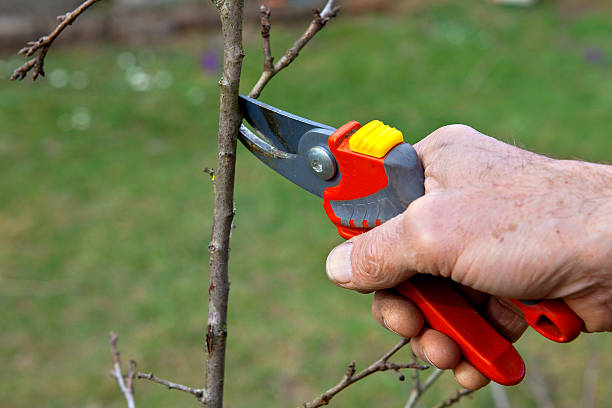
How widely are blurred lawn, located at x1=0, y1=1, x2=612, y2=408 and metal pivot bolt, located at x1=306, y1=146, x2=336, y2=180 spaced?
1834 mm

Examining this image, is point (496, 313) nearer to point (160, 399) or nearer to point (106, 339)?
point (160, 399)

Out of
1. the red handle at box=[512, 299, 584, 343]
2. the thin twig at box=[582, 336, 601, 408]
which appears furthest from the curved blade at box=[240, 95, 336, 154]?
the thin twig at box=[582, 336, 601, 408]

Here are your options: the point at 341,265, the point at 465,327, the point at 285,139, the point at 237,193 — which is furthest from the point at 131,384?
the point at 237,193

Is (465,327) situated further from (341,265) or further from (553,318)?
(341,265)

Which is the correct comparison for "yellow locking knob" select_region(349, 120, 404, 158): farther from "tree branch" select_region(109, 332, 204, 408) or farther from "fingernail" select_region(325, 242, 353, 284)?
"tree branch" select_region(109, 332, 204, 408)

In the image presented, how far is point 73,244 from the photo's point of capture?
382 centimetres

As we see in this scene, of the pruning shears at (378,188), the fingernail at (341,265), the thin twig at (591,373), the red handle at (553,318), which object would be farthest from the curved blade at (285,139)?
the thin twig at (591,373)

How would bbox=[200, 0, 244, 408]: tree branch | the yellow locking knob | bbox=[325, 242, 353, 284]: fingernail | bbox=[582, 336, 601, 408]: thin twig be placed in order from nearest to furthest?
bbox=[200, 0, 244, 408]: tree branch
the yellow locking knob
bbox=[325, 242, 353, 284]: fingernail
bbox=[582, 336, 601, 408]: thin twig

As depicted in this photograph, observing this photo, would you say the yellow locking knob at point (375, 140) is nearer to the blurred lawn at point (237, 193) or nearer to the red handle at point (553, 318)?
the red handle at point (553, 318)

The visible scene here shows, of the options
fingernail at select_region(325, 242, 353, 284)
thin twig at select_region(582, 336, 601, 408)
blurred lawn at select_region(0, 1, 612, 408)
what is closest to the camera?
fingernail at select_region(325, 242, 353, 284)

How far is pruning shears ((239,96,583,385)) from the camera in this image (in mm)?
1208

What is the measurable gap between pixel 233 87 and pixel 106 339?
2.45m

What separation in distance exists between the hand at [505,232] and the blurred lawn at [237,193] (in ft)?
5.89

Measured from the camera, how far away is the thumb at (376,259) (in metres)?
1.19
